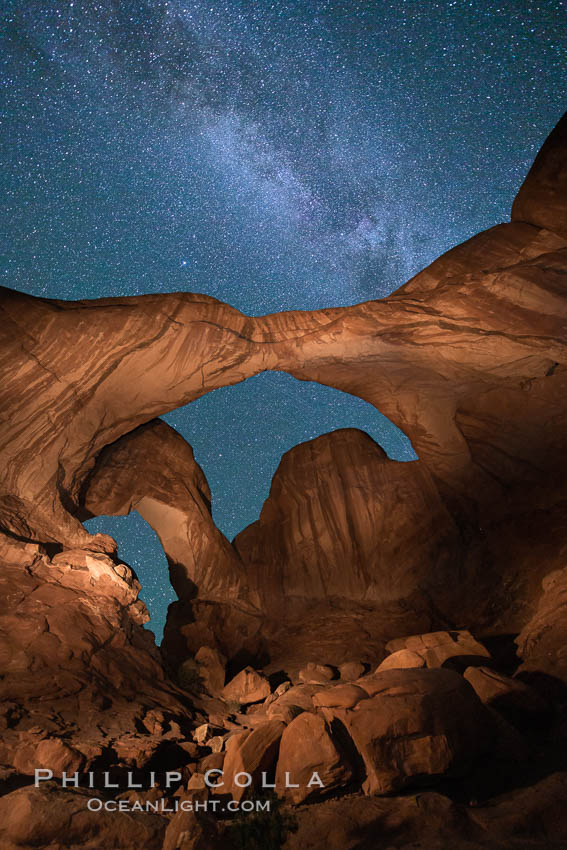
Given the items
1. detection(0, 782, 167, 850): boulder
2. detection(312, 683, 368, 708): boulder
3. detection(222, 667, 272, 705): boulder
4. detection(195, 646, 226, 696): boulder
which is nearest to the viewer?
detection(0, 782, 167, 850): boulder

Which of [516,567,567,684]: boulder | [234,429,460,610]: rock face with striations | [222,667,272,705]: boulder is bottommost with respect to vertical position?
[222,667,272,705]: boulder

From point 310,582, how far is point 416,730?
9.69 m

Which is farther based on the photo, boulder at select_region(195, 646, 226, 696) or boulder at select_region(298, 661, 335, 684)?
boulder at select_region(195, 646, 226, 696)

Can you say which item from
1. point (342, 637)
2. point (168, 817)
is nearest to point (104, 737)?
point (168, 817)

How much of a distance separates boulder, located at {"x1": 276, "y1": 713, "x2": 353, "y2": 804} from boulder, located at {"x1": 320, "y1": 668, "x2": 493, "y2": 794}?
24 centimetres

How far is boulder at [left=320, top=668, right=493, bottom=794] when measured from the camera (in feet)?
14.1

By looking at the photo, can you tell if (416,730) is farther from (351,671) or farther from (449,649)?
(351,671)

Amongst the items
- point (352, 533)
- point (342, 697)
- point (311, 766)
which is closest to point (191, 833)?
point (311, 766)

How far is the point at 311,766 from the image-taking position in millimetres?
4293

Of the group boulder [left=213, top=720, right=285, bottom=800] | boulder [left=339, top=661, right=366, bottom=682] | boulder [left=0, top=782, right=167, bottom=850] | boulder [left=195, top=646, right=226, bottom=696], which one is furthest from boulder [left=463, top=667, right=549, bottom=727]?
boulder [left=195, top=646, right=226, bottom=696]

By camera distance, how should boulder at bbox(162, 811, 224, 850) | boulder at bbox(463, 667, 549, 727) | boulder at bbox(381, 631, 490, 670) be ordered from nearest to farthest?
1. boulder at bbox(162, 811, 224, 850)
2. boulder at bbox(463, 667, 549, 727)
3. boulder at bbox(381, 631, 490, 670)

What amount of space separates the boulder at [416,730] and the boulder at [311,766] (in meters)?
0.24

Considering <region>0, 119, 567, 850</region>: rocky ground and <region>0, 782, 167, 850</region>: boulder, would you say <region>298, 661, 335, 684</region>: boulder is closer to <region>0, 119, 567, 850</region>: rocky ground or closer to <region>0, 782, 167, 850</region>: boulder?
<region>0, 119, 567, 850</region>: rocky ground

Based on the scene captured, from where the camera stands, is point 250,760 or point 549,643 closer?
point 250,760
